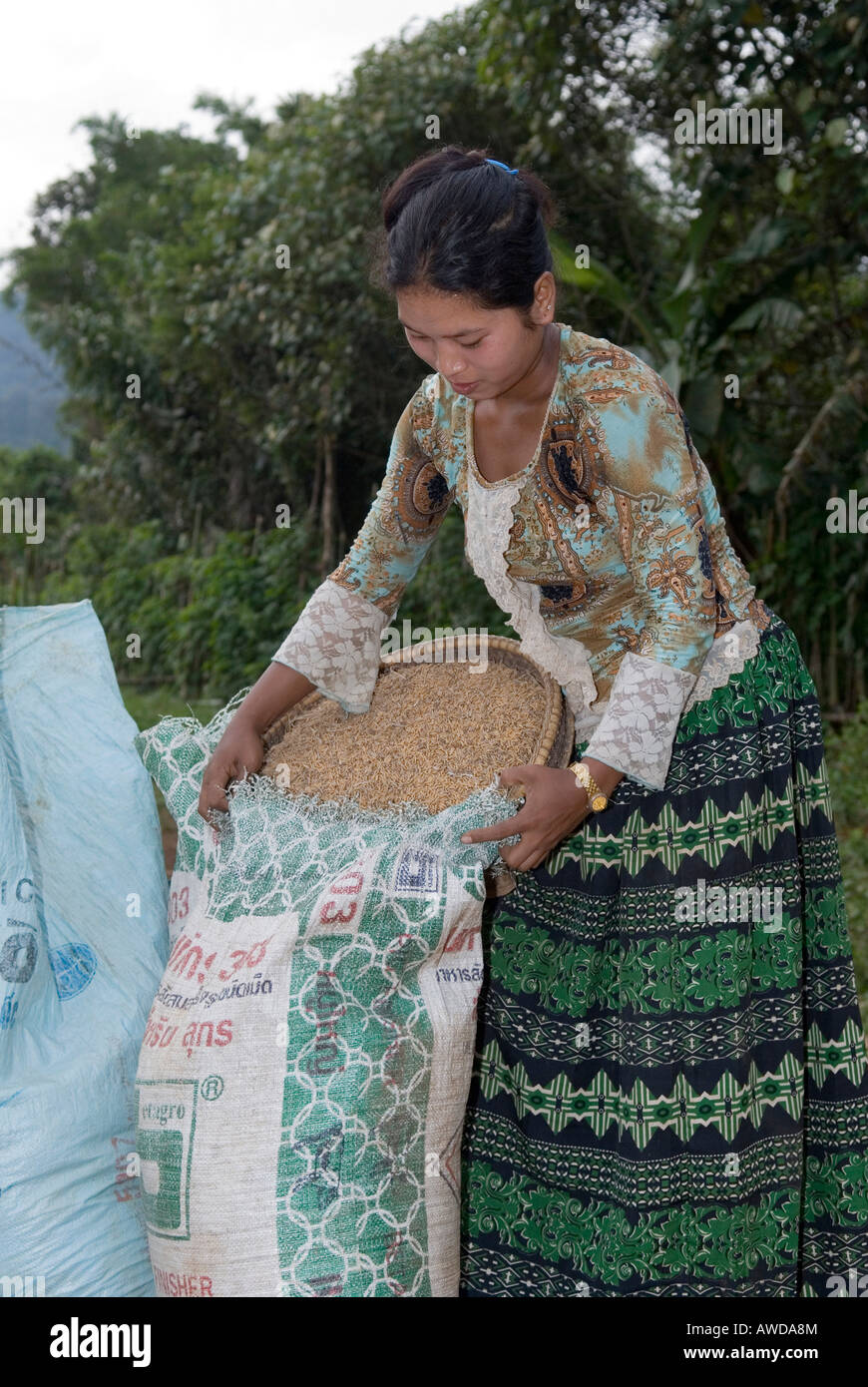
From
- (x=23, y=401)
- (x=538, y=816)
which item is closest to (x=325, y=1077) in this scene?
(x=538, y=816)

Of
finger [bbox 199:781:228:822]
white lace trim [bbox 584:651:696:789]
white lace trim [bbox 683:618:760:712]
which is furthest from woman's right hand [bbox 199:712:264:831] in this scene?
white lace trim [bbox 683:618:760:712]

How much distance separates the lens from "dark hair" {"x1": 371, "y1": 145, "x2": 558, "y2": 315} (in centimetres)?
158

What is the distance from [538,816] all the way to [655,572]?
1.14 ft

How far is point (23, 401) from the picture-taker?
15.6 metres

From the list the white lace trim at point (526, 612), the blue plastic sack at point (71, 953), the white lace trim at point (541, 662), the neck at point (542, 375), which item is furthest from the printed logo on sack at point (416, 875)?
the neck at point (542, 375)

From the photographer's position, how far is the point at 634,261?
279 inches

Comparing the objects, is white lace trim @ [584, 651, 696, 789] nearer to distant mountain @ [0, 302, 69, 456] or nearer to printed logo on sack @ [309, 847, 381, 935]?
printed logo on sack @ [309, 847, 381, 935]

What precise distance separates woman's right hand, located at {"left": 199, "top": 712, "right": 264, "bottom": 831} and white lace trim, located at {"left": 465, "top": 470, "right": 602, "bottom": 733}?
413 millimetres

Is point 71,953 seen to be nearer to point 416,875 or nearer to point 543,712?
point 416,875

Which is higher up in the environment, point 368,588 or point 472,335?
point 472,335

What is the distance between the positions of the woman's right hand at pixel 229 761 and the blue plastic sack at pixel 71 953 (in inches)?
7.7

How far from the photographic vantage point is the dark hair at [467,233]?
5.18 ft
